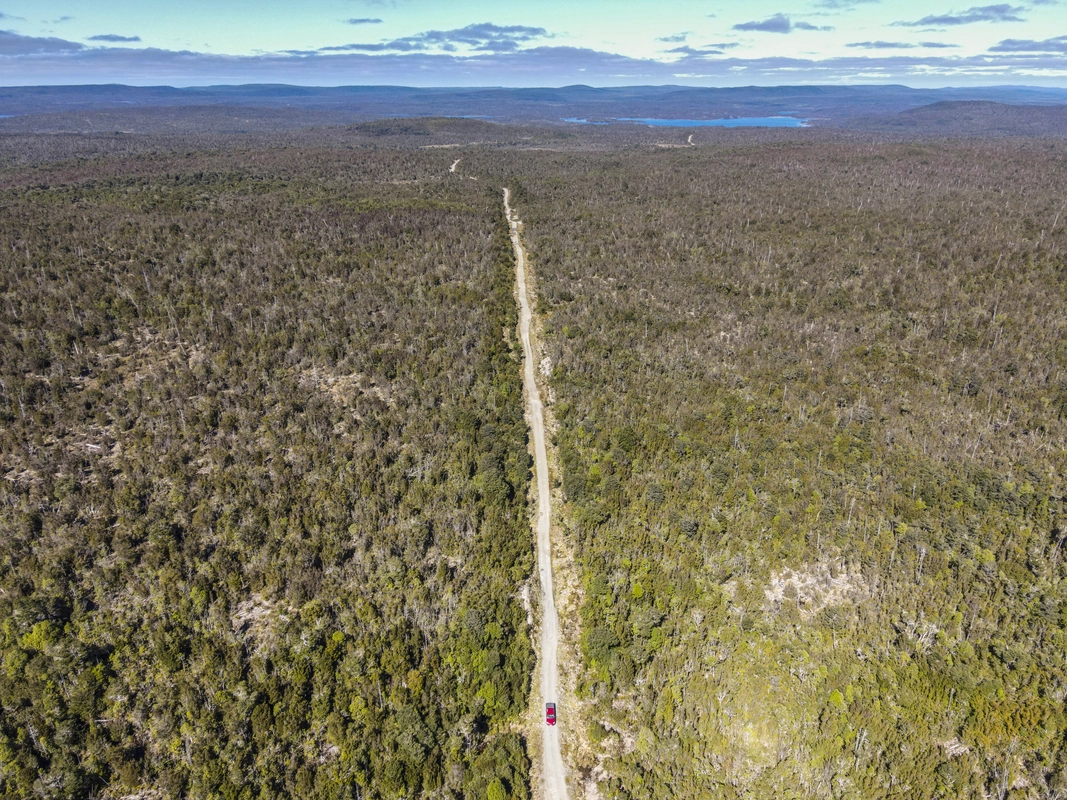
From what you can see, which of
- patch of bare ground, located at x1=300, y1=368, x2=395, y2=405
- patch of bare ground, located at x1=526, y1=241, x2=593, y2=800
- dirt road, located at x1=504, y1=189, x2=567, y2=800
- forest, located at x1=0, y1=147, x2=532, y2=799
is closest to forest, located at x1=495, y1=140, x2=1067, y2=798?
patch of bare ground, located at x1=526, y1=241, x2=593, y2=800

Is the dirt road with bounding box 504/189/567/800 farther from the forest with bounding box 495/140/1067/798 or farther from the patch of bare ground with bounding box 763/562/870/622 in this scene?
the patch of bare ground with bounding box 763/562/870/622

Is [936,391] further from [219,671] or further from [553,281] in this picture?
[219,671]

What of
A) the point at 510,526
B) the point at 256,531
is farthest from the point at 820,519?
the point at 256,531

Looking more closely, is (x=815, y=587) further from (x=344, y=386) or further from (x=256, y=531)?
(x=344, y=386)

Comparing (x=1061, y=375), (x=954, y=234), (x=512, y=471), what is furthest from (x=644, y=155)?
(x=512, y=471)

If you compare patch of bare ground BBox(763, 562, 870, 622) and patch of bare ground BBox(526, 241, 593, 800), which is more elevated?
patch of bare ground BBox(763, 562, 870, 622)
